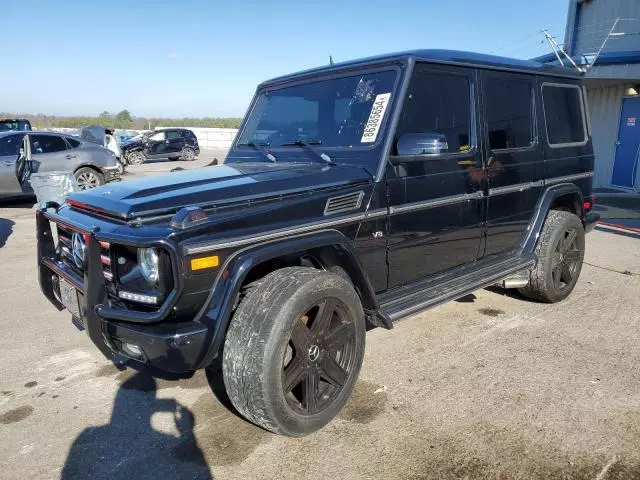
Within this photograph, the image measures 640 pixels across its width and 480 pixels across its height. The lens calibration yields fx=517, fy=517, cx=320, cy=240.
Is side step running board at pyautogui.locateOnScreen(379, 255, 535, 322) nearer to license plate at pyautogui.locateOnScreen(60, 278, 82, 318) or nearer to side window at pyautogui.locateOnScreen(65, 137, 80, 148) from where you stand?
license plate at pyautogui.locateOnScreen(60, 278, 82, 318)

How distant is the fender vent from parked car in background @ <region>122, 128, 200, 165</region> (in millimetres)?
21996

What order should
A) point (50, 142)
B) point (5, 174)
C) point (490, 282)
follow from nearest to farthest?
1. point (490, 282)
2. point (5, 174)
3. point (50, 142)

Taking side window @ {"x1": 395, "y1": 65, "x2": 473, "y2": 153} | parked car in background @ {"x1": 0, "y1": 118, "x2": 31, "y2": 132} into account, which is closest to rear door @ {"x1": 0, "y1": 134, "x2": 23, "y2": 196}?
parked car in background @ {"x1": 0, "y1": 118, "x2": 31, "y2": 132}

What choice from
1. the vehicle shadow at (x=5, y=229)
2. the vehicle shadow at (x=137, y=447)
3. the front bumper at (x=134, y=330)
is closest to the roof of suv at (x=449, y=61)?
the front bumper at (x=134, y=330)

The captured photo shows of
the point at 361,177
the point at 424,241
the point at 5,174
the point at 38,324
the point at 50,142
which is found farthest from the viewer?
the point at 50,142

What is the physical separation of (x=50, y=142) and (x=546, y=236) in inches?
431

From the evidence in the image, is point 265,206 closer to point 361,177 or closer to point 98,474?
point 361,177

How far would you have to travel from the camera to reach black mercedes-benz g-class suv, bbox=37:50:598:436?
264 cm

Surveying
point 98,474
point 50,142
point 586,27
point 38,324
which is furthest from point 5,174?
point 586,27

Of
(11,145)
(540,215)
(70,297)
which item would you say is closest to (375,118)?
(540,215)

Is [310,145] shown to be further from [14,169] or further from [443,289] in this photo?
[14,169]

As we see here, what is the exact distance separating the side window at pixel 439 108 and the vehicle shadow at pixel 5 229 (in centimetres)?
700

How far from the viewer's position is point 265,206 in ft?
9.52

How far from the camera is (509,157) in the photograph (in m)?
4.39
